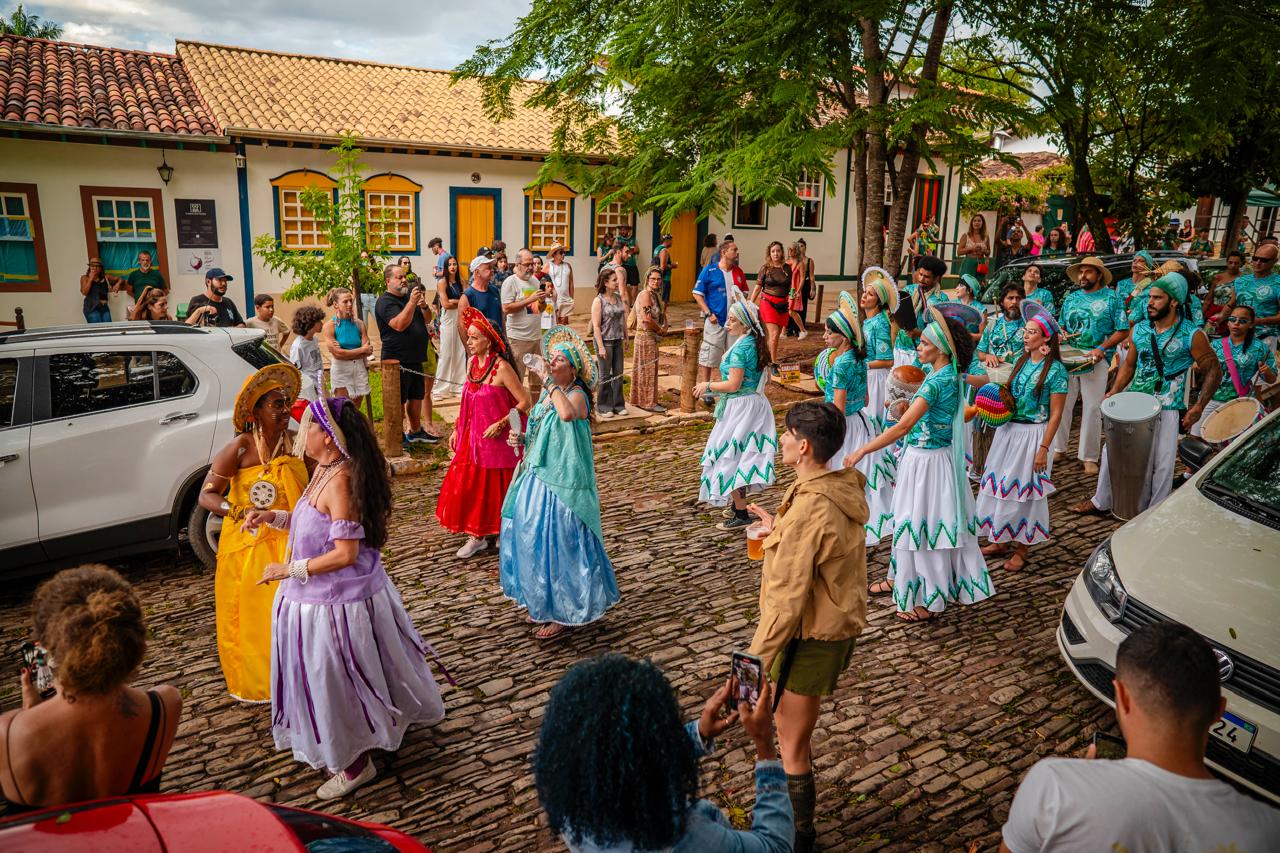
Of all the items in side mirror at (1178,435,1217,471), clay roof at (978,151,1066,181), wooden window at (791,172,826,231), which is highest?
clay roof at (978,151,1066,181)

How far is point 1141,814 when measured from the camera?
2.06 metres

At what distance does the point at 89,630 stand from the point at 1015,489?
19.6ft

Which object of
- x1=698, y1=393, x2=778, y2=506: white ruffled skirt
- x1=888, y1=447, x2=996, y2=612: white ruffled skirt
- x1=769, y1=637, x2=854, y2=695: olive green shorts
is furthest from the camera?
x1=698, y1=393, x2=778, y2=506: white ruffled skirt

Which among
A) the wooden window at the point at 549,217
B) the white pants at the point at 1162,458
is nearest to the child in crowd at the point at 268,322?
the white pants at the point at 1162,458

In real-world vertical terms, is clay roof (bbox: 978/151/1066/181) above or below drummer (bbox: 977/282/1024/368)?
above

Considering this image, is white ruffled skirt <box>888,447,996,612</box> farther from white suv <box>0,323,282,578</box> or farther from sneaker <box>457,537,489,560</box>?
white suv <box>0,323,282,578</box>

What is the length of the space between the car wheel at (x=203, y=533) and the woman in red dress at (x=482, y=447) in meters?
1.66

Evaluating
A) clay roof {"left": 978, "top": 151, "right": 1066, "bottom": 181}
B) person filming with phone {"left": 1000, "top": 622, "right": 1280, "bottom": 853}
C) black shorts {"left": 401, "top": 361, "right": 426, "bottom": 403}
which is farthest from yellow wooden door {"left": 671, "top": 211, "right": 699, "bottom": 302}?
person filming with phone {"left": 1000, "top": 622, "right": 1280, "bottom": 853}

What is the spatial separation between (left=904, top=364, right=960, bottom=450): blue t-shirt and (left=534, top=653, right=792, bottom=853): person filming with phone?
3959 mm

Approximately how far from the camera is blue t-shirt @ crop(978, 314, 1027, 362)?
8.18 meters

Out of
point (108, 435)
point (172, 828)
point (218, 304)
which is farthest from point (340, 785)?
point (218, 304)

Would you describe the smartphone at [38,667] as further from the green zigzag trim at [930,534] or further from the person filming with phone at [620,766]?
the green zigzag trim at [930,534]

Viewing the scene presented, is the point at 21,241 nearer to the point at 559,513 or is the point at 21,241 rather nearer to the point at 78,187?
the point at 78,187

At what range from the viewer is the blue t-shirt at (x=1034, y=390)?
252 inches
